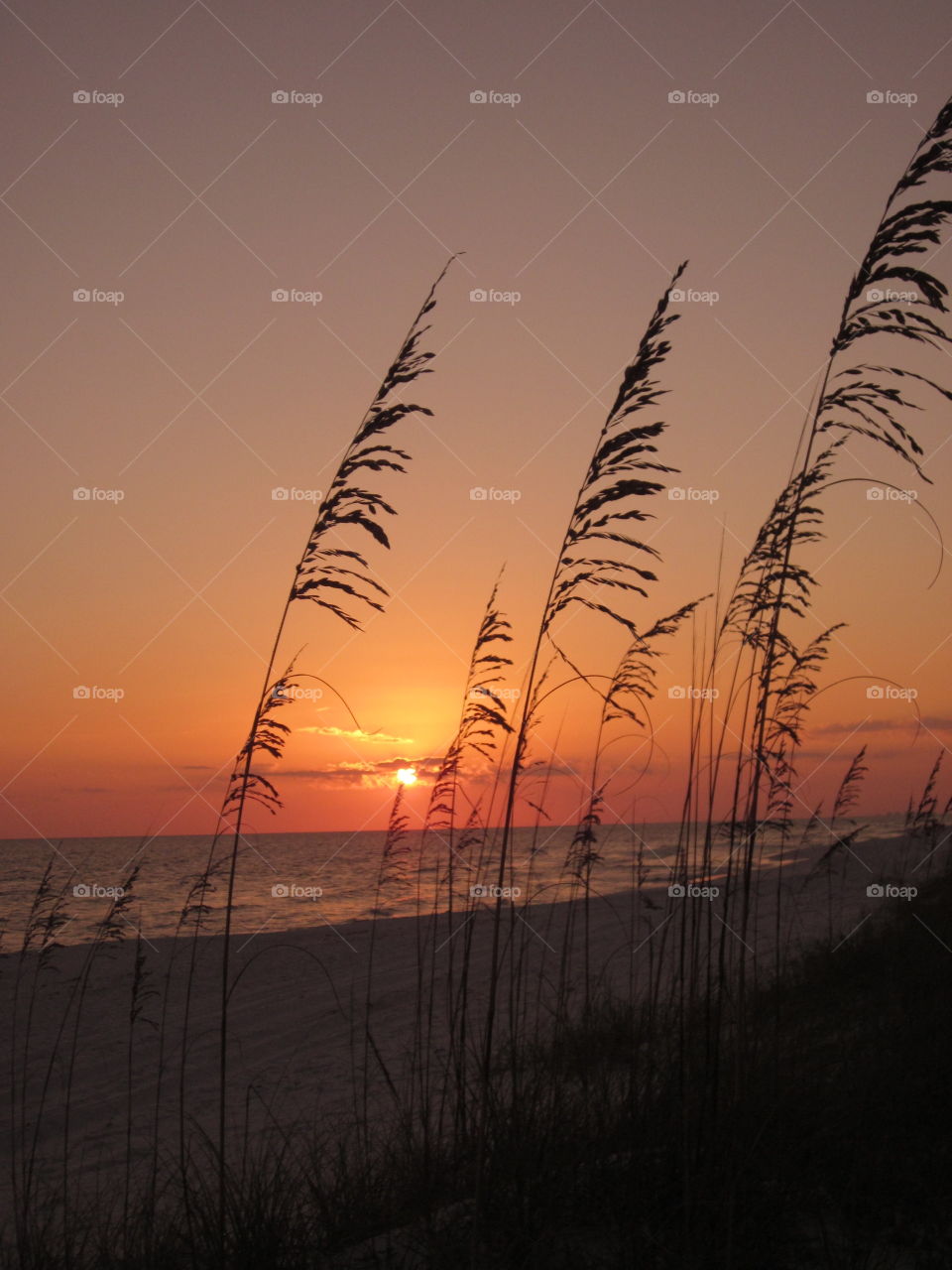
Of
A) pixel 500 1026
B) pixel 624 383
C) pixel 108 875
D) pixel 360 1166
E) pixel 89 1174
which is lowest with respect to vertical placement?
pixel 108 875

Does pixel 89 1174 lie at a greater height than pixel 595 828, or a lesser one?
lesser

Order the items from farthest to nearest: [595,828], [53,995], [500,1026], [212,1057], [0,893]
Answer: [0,893]
[53,995]
[212,1057]
[500,1026]
[595,828]

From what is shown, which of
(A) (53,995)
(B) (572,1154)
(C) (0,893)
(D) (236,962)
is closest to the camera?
(B) (572,1154)

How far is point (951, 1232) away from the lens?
10.00ft

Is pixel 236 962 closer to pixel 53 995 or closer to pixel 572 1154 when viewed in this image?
pixel 53 995

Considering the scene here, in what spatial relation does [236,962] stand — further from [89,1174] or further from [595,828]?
[595,828]

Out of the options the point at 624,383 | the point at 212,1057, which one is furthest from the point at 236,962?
the point at 624,383

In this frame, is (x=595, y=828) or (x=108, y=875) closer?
(x=595, y=828)

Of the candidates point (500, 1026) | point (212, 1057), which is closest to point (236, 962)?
point (212, 1057)

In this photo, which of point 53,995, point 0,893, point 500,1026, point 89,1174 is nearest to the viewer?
point 89,1174

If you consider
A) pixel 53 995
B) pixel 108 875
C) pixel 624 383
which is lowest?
pixel 108 875

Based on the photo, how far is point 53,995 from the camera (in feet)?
46.0

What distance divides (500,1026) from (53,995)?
8419 mm

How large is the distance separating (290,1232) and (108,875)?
158 ft
